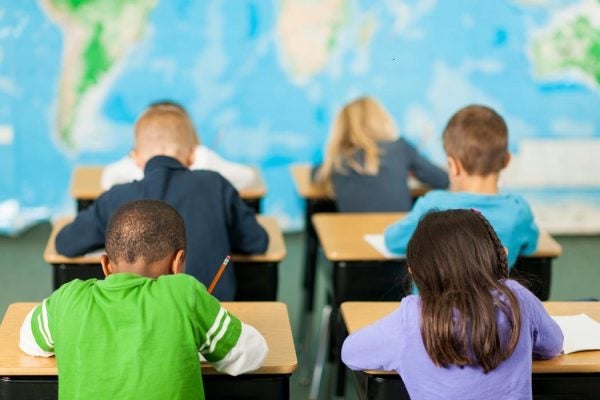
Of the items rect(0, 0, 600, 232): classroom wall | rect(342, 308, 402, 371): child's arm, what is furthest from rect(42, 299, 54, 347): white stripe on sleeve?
rect(0, 0, 600, 232): classroom wall

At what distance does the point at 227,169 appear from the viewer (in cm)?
406

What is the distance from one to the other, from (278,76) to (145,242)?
3.24m

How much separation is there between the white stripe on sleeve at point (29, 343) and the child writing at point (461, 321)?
0.80 meters

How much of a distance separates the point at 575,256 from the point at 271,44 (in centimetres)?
200

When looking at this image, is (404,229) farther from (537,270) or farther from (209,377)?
→ (209,377)

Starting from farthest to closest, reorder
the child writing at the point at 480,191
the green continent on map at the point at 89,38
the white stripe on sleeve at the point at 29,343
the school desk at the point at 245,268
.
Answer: the green continent on map at the point at 89,38 → the school desk at the point at 245,268 → the child writing at the point at 480,191 → the white stripe on sleeve at the point at 29,343

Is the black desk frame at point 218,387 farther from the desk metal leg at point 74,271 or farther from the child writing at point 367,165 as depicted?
the child writing at point 367,165

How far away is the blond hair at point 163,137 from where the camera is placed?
3.32 meters

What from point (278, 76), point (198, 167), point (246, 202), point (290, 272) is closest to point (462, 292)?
point (198, 167)

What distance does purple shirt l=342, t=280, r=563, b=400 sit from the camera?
7.14 ft

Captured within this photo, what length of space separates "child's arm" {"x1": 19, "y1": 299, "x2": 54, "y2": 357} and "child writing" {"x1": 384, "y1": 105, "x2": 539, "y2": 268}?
1317 millimetres

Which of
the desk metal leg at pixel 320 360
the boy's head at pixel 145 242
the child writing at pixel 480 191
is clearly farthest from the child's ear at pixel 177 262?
the desk metal leg at pixel 320 360

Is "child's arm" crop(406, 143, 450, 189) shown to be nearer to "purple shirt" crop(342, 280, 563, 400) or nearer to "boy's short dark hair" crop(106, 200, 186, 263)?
"purple shirt" crop(342, 280, 563, 400)

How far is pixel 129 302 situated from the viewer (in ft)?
6.98
